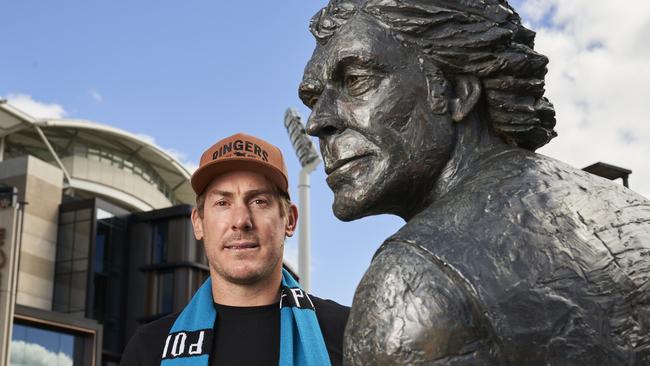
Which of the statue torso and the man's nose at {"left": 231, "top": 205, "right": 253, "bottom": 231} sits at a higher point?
the man's nose at {"left": 231, "top": 205, "right": 253, "bottom": 231}

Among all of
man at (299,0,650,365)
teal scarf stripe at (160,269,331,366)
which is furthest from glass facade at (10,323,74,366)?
man at (299,0,650,365)

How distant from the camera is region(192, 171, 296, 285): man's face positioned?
3279mm

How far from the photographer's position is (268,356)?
3.26 m

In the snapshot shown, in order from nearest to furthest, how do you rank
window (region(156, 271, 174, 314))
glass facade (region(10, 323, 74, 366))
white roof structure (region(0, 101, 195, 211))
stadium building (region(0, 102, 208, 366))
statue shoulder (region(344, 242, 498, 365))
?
statue shoulder (region(344, 242, 498, 365))
glass facade (region(10, 323, 74, 366))
stadium building (region(0, 102, 208, 366))
window (region(156, 271, 174, 314))
white roof structure (region(0, 101, 195, 211))

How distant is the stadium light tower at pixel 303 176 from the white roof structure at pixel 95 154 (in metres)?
10.5

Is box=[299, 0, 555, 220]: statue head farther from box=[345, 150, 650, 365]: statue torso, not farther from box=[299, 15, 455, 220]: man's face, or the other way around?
box=[345, 150, 650, 365]: statue torso

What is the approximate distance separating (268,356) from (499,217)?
178 cm

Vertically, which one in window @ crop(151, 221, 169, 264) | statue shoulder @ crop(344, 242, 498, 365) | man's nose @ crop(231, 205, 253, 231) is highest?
window @ crop(151, 221, 169, 264)

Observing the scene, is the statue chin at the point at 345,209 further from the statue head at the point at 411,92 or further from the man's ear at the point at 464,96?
the man's ear at the point at 464,96

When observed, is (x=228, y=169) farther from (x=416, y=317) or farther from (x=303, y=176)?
(x=303, y=176)

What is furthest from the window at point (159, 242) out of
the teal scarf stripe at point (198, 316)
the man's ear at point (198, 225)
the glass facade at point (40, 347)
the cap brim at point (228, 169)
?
the cap brim at point (228, 169)

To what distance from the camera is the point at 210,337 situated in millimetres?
3268

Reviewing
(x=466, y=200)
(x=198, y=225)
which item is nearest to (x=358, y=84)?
(x=466, y=200)

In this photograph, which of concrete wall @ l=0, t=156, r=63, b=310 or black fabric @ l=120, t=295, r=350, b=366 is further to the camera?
concrete wall @ l=0, t=156, r=63, b=310
